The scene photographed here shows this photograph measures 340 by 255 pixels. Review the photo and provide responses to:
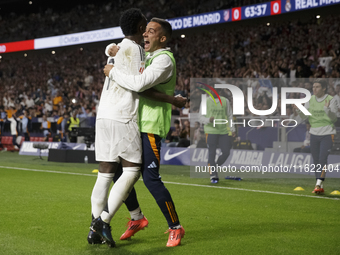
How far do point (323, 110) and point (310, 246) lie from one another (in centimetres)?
461

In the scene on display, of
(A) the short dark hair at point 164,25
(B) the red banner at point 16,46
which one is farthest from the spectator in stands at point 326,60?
(B) the red banner at point 16,46

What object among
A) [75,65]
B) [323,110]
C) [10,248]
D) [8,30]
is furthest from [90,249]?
[8,30]

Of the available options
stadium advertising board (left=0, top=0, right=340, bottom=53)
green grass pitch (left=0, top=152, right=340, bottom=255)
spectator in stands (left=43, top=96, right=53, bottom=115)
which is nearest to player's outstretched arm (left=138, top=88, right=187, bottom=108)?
green grass pitch (left=0, top=152, right=340, bottom=255)

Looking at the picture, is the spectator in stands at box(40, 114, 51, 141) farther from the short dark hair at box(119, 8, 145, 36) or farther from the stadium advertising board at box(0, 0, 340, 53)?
the short dark hair at box(119, 8, 145, 36)

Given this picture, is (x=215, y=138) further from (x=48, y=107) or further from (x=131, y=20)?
(x=48, y=107)

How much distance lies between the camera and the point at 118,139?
400 centimetres

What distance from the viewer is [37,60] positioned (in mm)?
33625

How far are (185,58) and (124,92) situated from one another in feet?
66.9

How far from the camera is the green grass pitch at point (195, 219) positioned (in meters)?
4.14

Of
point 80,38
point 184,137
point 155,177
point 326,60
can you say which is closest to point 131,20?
point 155,177

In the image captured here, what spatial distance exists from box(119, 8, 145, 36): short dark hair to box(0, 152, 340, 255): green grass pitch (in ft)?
6.72

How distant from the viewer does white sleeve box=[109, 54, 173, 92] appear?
12.9ft

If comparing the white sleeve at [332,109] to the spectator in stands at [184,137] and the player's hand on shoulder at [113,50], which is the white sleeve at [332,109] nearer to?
the player's hand on shoulder at [113,50]

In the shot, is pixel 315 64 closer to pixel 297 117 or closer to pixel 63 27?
pixel 297 117
